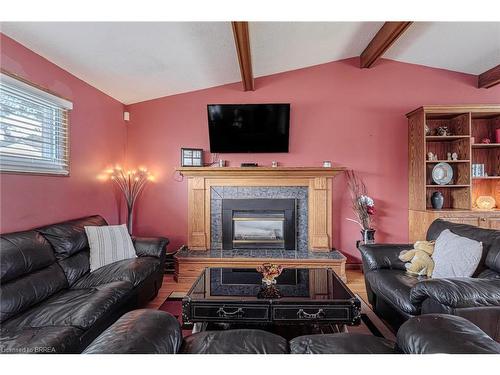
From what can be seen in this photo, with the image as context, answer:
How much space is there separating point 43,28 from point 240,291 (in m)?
2.56

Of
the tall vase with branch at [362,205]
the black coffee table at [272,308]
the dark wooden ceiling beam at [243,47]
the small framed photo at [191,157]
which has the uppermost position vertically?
the dark wooden ceiling beam at [243,47]

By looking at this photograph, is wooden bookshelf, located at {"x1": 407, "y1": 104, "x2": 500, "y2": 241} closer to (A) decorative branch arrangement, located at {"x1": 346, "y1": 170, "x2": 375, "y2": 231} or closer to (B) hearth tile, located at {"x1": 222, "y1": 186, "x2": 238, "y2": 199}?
(A) decorative branch arrangement, located at {"x1": 346, "y1": 170, "x2": 375, "y2": 231}

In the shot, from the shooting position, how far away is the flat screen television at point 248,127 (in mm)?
3945

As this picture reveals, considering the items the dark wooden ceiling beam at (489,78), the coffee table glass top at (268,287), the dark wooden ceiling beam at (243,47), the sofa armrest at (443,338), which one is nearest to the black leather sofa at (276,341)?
the sofa armrest at (443,338)

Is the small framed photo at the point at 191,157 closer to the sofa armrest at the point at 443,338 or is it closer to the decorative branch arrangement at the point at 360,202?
the decorative branch arrangement at the point at 360,202

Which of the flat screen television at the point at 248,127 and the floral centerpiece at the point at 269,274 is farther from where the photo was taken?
the flat screen television at the point at 248,127

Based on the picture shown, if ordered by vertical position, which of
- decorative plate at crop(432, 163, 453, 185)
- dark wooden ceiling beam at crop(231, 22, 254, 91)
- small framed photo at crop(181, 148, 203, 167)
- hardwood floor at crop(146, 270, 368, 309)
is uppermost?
dark wooden ceiling beam at crop(231, 22, 254, 91)

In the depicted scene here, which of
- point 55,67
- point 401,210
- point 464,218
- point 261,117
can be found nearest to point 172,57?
point 55,67

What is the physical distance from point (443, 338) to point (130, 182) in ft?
13.2

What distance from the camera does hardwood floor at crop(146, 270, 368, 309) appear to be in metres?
2.96

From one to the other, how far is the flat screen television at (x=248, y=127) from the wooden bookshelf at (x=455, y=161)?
1.79 m

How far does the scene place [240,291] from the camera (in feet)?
7.07

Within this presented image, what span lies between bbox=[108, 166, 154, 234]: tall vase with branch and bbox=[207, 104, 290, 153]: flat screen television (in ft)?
3.64

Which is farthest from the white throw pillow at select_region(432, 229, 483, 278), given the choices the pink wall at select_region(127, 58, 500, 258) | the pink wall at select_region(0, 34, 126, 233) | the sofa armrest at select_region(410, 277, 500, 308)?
the pink wall at select_region(0, 34, 126, 233)
